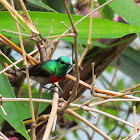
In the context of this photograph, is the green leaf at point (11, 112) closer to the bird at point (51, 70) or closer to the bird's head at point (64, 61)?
the bird at point (51, 70)

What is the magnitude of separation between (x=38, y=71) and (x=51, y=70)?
0.09 m

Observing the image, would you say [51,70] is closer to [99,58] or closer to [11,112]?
[99,58]

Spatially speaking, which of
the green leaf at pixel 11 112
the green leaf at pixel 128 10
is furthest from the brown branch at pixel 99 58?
the green leaf at pixel 11 112

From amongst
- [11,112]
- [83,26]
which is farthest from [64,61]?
[11,112]

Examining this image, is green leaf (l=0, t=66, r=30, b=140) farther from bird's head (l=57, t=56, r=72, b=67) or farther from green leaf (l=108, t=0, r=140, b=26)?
green leaf (l=108, t=0, r=140, b=26)

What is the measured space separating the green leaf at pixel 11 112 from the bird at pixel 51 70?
0.61 ft

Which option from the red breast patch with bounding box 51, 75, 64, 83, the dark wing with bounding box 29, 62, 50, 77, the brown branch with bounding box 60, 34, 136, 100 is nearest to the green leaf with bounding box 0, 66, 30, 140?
the dark wing with bounding box 29, 62, 50, 77

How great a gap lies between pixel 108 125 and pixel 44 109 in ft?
4.13

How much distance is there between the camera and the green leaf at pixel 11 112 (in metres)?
1.01

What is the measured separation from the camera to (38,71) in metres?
1.38

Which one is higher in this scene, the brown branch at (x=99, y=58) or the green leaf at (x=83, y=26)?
the green leaf at (x=83, y=26)

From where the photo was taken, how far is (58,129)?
234 centimetres

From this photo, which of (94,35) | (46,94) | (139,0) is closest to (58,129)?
(46,94)

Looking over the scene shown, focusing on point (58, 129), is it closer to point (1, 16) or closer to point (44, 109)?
point (44, 109)
